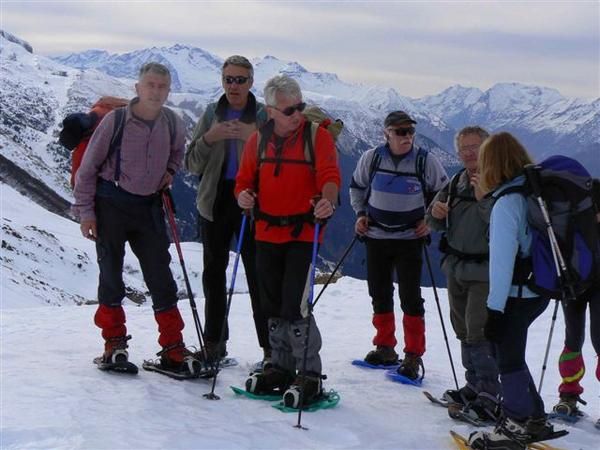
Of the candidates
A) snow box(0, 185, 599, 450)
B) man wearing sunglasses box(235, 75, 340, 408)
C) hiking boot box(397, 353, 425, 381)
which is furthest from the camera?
hiking boot box(397, 353, 425, 381)

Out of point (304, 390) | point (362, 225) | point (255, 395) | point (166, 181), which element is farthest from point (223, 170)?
point (304, 390)

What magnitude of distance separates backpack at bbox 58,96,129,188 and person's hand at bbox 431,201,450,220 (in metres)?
3.33

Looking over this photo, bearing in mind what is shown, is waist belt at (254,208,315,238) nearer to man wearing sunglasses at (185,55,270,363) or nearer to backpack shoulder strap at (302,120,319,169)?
backpack shoulder strap at (302,120,319,169)

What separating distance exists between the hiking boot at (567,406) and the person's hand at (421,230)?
2219 millimetres

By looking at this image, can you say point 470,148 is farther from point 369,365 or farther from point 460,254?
point 369,365

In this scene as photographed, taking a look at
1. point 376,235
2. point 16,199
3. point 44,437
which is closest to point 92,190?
point 44,437

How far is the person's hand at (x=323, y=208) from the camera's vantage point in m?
6.05

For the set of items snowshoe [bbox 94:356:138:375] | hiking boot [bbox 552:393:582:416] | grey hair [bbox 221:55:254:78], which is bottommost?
snowshoe [bbox 94:356:138:375]

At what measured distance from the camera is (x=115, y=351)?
7.00 m

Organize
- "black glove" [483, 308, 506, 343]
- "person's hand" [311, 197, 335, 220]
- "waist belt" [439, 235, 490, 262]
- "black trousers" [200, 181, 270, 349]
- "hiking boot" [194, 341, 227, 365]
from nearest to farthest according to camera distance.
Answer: "black glove" [483, 308, 506, 343], "person's hand" [311, 197, 335, 220], "waist belt" [439, 235, 490, 262], "hiking boot" [194, 341, 227, 365], "black trousers" [200, 181, 270, 349]

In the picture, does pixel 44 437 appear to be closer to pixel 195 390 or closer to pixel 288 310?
pixel 195 390

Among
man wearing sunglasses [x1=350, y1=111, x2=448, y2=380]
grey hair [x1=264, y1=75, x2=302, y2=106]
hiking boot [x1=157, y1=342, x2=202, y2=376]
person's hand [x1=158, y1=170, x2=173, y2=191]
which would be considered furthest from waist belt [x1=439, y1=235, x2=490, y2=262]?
person's hand [x1=158, y1=170, x2=173, y2=191]

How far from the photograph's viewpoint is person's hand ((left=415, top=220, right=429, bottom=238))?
25.3 ft

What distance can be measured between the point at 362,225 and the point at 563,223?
336cm
